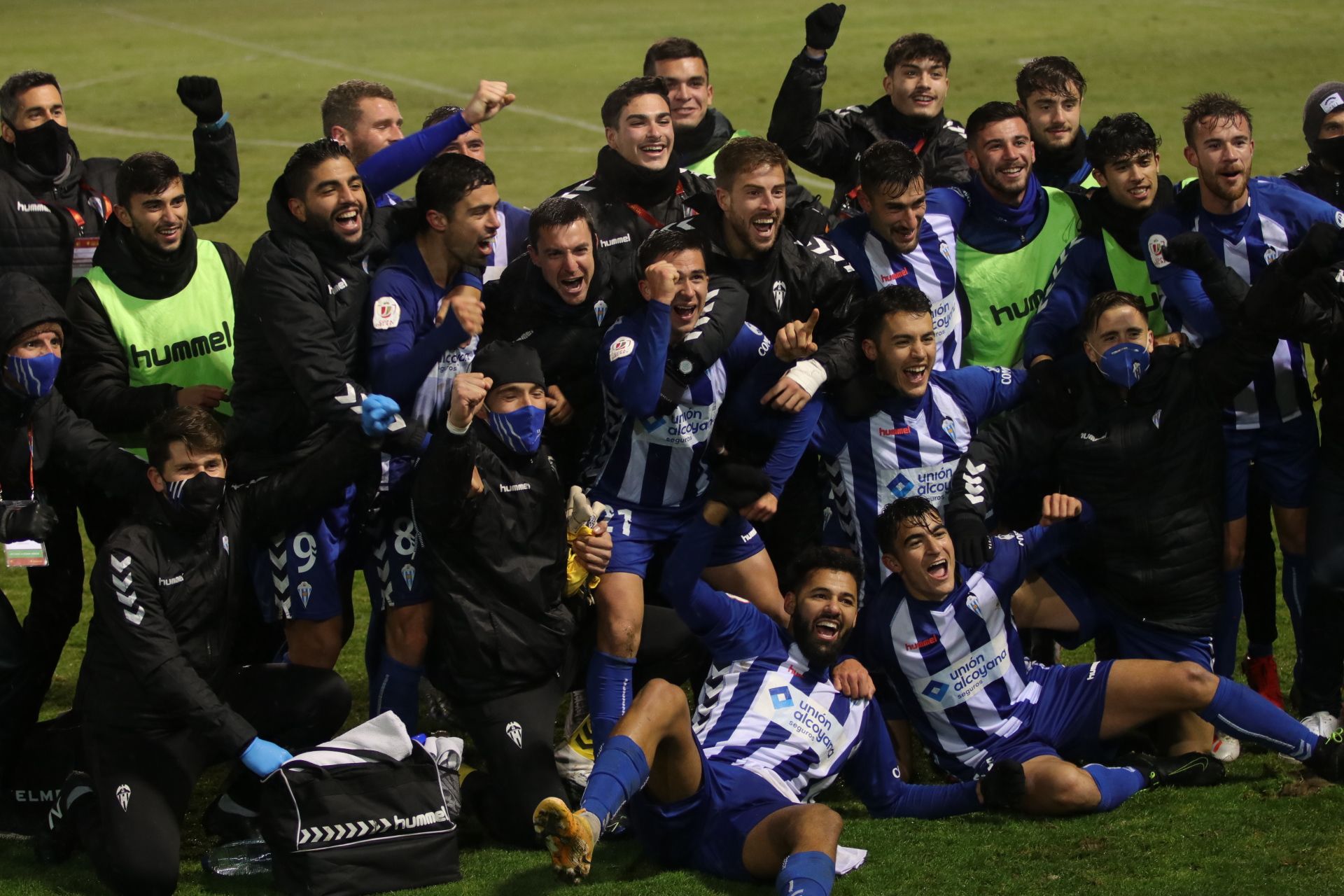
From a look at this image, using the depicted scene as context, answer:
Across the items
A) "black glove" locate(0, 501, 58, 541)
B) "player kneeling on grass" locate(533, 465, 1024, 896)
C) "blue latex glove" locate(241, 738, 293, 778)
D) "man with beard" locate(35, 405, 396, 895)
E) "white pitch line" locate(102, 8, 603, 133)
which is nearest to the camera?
"player kneeling on grass" locate(533, 465, 1024, 896)

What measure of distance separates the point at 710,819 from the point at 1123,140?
3.28 metres

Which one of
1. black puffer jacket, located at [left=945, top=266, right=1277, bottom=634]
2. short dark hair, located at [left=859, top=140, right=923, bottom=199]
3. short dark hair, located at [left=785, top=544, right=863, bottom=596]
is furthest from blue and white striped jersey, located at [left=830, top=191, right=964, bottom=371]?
short dark hair, located at [left=785, top=544, right=863, bottom=596]

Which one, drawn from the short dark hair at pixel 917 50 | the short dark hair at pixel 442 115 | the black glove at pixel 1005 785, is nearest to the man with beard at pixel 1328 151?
the short dark hair at pixel 917 50

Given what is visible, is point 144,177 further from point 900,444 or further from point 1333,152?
point 1333,152

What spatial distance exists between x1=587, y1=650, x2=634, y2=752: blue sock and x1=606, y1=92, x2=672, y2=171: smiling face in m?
2.17

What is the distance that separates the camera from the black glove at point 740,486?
577cm

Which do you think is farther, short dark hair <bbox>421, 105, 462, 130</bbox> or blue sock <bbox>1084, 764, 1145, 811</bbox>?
short dark hair <bbox>421, 105, 462, 130</bbox>

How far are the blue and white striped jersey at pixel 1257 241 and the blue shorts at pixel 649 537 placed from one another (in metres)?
1.98

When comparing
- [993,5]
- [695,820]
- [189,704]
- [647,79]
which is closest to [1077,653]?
[695,820]

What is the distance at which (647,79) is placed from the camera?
298 inches

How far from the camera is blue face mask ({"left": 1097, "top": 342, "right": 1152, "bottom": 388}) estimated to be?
21.9 ft

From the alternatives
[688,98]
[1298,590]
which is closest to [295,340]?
[688,98]

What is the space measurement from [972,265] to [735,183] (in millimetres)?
1176

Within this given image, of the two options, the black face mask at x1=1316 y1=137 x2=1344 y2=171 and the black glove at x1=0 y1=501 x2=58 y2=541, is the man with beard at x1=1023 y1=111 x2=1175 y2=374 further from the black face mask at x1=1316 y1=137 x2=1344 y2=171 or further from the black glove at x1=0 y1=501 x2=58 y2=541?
the black glove at x1=0 y1=501 x2=58 y2=541
